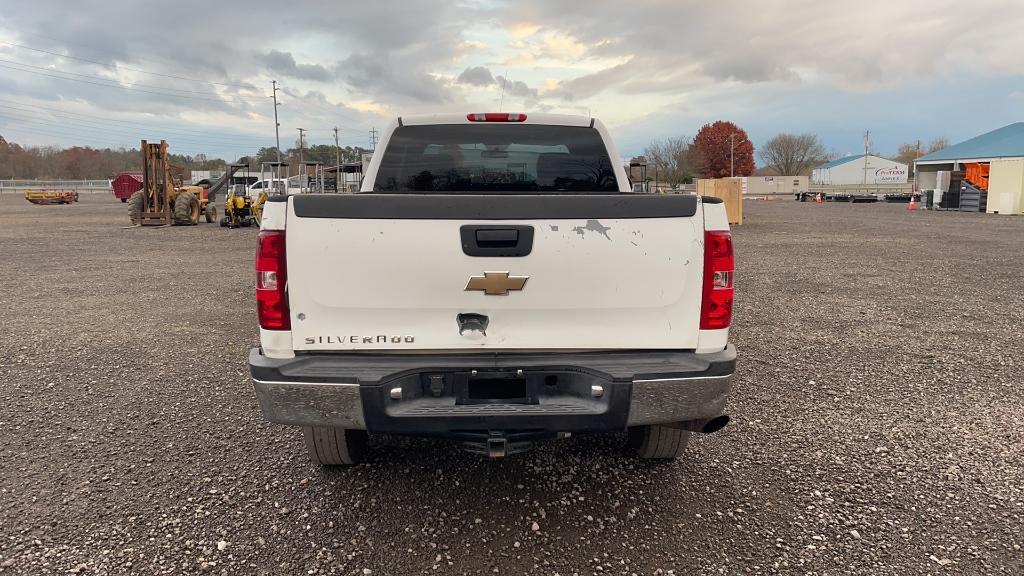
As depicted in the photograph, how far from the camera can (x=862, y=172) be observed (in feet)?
269

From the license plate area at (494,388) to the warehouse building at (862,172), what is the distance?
89.1 metres

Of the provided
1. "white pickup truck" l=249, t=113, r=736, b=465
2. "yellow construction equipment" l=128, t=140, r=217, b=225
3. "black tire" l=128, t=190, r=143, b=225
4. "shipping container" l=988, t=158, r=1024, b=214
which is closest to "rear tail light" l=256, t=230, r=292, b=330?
"white pickup truck" l=249, t=113, r=736, b=465

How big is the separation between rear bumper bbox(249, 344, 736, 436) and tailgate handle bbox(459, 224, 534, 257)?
1.45ft

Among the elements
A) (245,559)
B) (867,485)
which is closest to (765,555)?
(867,485)

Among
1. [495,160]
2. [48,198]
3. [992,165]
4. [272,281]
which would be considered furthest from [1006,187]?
[48,198]

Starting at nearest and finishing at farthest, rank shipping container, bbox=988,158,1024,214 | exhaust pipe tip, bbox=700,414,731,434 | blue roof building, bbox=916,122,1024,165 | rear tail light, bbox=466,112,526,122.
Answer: exhaust pipe tip, bbox=700,414,731,434 → rear tail light, bbox=466,112,526,122 → shipping container, bbox=988,158,1024,214 → blue roof building, bbox=916,122,1024,165

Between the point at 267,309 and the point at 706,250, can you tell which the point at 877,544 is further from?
the point at 267,309

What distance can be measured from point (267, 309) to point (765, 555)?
92.3 inches

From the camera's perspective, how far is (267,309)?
2623 mm

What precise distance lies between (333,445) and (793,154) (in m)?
107

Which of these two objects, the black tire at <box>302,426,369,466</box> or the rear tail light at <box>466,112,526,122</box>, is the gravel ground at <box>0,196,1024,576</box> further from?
the rear tail light at <box>466,112,526,122</box>

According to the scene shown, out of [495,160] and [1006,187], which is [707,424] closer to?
[495,160]

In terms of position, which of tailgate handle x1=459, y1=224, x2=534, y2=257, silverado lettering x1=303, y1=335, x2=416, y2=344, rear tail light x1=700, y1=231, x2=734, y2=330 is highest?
tailgate handle x1=459, y1=224, x2=534, y2=257

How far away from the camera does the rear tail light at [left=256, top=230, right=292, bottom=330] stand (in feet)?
8.47
